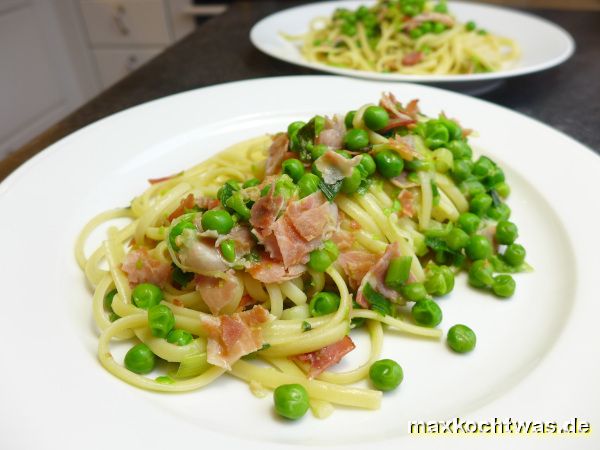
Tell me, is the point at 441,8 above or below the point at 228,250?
below

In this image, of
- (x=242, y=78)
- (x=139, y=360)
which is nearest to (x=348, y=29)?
(x=242, y=78)

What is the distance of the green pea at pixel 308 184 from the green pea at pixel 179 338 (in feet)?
3.18

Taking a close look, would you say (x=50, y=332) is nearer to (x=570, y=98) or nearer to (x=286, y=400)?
(x=286, y=400)

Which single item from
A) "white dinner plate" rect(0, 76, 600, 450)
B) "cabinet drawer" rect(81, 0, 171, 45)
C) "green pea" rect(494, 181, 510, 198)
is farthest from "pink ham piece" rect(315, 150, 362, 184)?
"cabinet drawer" rect(81, 0, 171, 45)

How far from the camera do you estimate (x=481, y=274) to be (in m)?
3.14

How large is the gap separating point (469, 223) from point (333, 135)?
1073mm

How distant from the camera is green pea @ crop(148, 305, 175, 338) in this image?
2.63m

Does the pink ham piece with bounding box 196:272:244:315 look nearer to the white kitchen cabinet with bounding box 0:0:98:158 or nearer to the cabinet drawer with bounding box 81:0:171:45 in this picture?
the white kitchen cabinet with bounding box 0:0:98:158

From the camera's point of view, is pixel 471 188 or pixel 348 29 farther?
pixel 348 29

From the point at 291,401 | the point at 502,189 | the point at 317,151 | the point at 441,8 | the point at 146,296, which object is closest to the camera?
the point at 291,401

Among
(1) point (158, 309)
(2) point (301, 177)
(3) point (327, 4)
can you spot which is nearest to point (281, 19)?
(3) point (327, 4)

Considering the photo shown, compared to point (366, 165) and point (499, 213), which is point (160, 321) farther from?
point (499, 213)

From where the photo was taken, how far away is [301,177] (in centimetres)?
299

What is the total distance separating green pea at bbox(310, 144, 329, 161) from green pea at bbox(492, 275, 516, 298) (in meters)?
1.31
